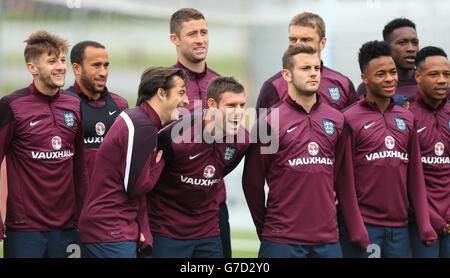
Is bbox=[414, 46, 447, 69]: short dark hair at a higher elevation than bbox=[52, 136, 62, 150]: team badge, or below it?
higher

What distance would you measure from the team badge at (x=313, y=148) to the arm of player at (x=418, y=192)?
851mm

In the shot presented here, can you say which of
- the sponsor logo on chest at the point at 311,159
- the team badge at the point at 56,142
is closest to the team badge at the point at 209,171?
the sponsor logo on chest at the point at 311,159

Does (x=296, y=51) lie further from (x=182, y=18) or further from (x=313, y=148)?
(x=182, y=18)

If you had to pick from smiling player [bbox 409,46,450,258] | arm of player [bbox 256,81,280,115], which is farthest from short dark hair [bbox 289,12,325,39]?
smiling player [bbox 409,46,450,258]

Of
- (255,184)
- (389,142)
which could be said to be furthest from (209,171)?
(389,142)

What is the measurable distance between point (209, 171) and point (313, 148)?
0.73 meters

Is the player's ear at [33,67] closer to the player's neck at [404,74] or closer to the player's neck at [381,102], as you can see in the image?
the player's neck at [381,102]

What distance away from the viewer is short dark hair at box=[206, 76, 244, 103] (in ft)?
16.8

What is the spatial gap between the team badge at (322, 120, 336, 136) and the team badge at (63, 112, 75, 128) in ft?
6.16

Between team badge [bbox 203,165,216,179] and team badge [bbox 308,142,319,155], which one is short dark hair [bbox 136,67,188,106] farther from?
team badge [bbox 308,142,319,155]

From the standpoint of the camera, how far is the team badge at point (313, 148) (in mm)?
5012

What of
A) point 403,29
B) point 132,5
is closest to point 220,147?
point 403,29

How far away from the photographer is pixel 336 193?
5301mm
